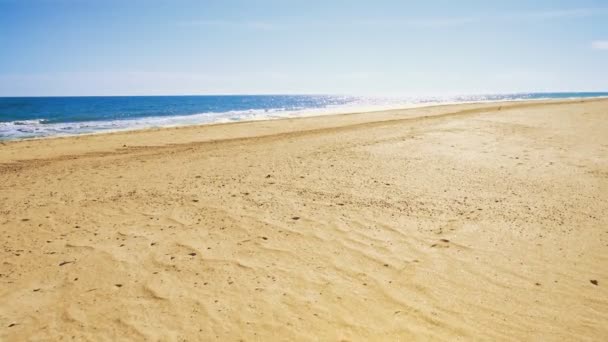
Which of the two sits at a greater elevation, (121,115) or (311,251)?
(121,115)

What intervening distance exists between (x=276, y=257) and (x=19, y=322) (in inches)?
87.2

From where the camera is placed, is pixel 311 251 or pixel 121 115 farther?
pixel 121 115

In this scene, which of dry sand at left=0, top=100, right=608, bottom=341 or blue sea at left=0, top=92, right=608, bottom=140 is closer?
dry sand at left=0, top=100, right=608, bottom=341

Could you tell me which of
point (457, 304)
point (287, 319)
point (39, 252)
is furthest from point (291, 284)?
point (39, 252)

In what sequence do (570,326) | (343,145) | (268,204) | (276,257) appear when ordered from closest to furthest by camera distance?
(570,326)
(276,257)
(268,204)
(343,145)

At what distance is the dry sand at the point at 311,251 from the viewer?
116 inches

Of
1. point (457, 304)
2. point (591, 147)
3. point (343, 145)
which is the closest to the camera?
point (457, 304)

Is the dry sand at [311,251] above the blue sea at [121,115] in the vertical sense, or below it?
below

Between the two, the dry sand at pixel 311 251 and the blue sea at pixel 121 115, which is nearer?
the dry sand at pixel 311 251

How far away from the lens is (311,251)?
406cm

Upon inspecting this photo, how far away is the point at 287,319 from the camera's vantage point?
117 inches

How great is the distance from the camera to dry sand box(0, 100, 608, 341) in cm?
295

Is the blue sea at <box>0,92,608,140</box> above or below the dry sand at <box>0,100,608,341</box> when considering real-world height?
above

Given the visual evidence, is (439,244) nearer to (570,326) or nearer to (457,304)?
(457,304)
